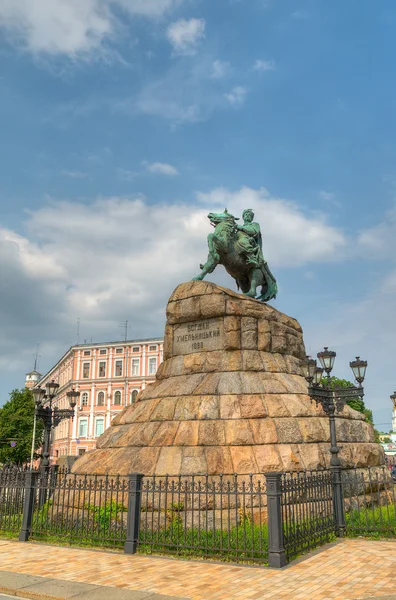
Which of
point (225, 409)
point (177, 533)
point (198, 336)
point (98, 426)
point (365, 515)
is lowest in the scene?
point (177, 533)

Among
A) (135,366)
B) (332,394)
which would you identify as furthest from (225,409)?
(135,366)

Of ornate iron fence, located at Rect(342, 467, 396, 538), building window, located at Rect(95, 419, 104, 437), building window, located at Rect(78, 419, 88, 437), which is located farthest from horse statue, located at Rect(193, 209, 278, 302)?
Answer: building window, located at Rect(78, 419, 88, 437)

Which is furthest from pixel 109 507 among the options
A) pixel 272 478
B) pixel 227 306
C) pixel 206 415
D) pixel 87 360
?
pixel 87 360

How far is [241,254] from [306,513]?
9.06 meters

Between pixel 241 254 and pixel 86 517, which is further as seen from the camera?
pixel 241 254

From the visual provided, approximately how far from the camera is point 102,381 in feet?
226

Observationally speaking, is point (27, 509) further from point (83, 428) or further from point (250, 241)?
point (83, 428)

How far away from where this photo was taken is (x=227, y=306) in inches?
582

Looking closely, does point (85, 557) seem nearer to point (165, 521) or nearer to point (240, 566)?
point (165, 521)

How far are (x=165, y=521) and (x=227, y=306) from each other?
6.37 metres

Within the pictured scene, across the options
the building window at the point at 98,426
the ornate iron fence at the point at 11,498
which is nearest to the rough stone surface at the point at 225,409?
the ornate iron fence at the point at 11,498

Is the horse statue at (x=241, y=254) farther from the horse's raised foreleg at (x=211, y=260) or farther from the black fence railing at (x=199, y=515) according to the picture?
the black fence railing at (x=199, y=515)

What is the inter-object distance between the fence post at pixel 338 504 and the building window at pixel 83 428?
197 ft

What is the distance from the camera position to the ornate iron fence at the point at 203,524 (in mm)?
8781
